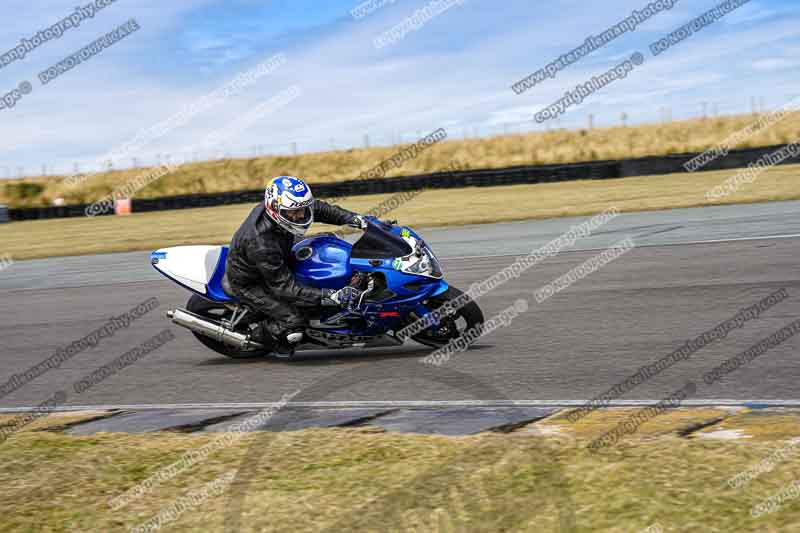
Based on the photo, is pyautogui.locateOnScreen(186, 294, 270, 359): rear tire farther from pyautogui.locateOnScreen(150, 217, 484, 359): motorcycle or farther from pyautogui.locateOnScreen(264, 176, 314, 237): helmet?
pyautogui.locateOnScreen(264, 176, 314, 237): helmet

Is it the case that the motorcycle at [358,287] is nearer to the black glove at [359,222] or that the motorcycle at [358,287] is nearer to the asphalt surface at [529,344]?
the black glove at [359,222]

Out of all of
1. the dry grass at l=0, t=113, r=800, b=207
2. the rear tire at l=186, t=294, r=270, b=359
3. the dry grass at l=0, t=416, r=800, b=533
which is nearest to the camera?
the dry grass at l=0, t=416, r=800, b=533

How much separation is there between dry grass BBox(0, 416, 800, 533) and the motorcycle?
2.39m

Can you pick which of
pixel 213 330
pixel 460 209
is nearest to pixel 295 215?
pixel 213 330

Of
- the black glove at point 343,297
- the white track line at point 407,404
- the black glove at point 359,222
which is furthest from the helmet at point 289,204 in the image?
the white track line at point 407,404

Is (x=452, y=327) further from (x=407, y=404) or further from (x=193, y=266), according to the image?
(x=193, y=266)

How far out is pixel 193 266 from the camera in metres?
8.36

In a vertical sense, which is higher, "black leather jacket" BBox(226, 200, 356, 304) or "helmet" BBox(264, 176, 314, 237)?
"helmet" BBox(264, 176, 314, 237)

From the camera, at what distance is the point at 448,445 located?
5035 mm

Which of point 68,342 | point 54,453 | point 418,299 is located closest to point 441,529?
point 54,453

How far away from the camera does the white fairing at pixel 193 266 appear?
27.3 feet

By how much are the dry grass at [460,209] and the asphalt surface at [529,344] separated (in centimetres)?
692

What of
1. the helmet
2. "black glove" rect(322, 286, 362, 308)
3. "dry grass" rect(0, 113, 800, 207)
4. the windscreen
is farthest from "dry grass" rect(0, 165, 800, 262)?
"dry grass" rect(0, 113, 800, 207)

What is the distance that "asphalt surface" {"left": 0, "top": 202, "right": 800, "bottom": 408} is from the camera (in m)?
6.67
